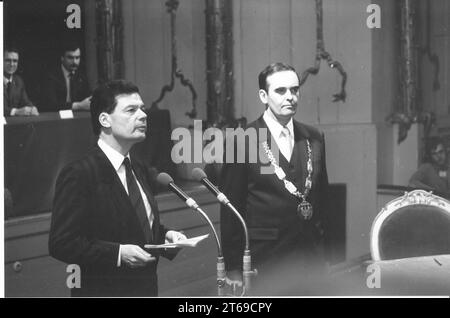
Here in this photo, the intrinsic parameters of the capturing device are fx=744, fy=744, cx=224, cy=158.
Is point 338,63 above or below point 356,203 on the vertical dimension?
A: above

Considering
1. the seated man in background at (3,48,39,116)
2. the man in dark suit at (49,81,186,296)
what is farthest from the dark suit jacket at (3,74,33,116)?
the man in dark suit at (49,81,186,296)

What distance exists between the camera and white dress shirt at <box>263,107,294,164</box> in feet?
9.96

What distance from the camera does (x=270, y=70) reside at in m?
3.15

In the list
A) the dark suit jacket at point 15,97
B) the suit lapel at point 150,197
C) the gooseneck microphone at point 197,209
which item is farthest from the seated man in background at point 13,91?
the gooseneck microphone at point 197,209

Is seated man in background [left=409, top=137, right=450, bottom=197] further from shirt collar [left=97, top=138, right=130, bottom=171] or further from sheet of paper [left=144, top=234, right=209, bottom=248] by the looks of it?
shirt collar [left=97, top=138, right=130, bottom=171]

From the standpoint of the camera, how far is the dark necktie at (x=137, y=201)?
296cm

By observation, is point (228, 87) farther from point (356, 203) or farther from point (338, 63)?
point (356, 203)

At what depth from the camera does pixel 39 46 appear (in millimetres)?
3188

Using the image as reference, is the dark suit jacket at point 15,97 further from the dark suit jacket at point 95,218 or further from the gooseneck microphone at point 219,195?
the gooseneck microphone at point 219,195

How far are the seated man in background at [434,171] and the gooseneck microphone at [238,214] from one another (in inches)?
33.5

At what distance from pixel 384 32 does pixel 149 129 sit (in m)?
1.12

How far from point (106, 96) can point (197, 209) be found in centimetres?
65

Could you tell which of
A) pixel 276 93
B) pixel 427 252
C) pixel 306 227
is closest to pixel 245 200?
pixel 306 227

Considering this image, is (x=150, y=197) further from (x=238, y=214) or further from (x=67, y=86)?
(x=67, y=86)
